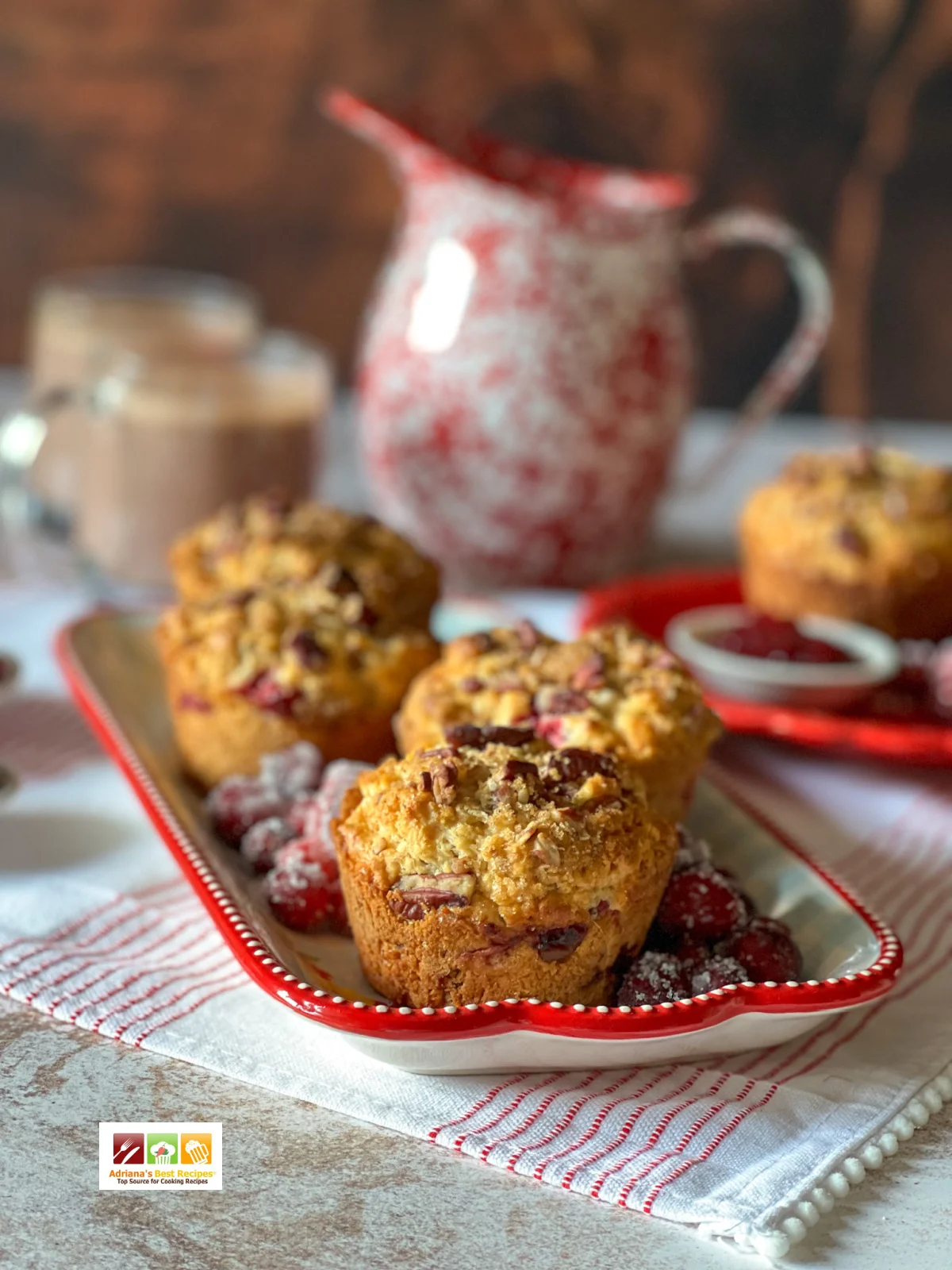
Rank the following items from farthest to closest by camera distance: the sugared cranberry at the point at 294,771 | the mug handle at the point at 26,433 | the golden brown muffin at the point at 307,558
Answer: the mug handle at the point at 26,433 < the golden brown muffin at the point at 307,558 < the sugared cranberry at the point at 294,771

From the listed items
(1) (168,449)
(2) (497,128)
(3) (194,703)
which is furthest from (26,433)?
(2) (497,128)

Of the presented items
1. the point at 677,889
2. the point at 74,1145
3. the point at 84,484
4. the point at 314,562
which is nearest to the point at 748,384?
the point at 84,484

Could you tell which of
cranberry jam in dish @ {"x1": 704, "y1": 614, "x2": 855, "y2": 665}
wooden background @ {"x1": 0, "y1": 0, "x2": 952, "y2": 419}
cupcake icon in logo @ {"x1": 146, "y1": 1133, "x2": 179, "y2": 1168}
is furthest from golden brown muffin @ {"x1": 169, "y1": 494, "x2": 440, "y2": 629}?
wooden background @ {"x1": 0, "y1": 0, "x2": 952, "y2": 419}

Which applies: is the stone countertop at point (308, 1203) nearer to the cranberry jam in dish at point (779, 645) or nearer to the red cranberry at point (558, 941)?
the red cranberry at point (558, 941)

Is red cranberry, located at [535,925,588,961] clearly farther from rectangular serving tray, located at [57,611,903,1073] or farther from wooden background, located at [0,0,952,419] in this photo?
wooden background, located at [0,0,952,419]

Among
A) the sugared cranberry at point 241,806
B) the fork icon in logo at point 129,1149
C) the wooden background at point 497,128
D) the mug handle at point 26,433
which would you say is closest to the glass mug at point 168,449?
the mug handle at point 26,433

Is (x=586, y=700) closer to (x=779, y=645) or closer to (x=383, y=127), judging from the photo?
(x=779, y=645)

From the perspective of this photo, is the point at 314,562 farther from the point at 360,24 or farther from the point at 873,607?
the point at 360,24
